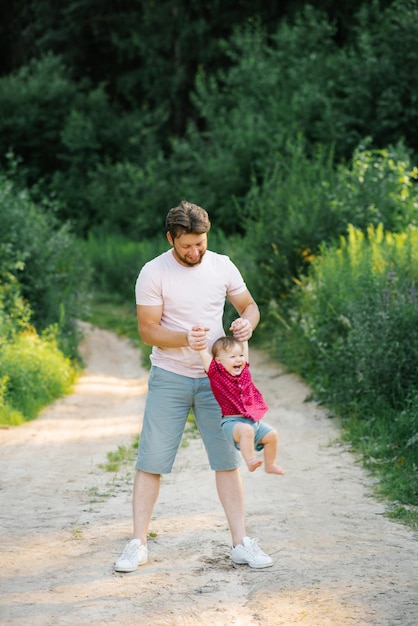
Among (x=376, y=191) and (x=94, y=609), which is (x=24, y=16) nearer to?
(x=376, y=191)

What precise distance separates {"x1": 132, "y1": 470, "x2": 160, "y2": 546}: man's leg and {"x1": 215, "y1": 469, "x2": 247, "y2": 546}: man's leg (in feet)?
1.23

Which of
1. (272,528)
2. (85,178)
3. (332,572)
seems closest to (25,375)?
(272,528)

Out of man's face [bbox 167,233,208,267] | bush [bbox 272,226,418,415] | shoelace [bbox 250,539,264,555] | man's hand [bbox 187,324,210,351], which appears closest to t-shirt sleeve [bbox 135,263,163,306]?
man's face [bbox 167,233,208,267]

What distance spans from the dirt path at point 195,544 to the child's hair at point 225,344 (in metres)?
1.23

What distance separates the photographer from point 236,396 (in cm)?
516

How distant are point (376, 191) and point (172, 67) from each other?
61.8 ft

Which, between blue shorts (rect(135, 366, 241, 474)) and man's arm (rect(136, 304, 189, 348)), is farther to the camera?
blue shorts (rect(135, 366, 241, 474))

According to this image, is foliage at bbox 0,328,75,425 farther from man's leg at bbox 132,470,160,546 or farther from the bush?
man's leg at bbox 132,470,160,546

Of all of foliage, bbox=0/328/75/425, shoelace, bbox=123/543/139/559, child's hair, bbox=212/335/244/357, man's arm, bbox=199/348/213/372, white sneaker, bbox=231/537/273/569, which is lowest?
foliage, bbox=0/328/75/425

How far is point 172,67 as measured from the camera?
31344mm

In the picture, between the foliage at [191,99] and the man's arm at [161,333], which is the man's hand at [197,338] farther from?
the foliage at [191,99]

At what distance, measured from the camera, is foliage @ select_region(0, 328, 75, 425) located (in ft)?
34.2

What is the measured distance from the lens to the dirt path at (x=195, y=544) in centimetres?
477

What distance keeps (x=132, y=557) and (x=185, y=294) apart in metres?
1.48
